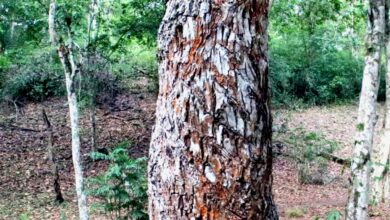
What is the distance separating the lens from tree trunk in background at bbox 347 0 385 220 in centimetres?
584

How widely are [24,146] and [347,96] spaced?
13456mm

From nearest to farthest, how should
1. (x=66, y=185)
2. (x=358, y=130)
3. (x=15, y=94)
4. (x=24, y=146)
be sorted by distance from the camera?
1. (x=358, y=130)
2. (x=66, y=185)
3. (x=24, y=146)
4. (x=15, y=94)

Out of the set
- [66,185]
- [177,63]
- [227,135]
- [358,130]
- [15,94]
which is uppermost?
[177,63]

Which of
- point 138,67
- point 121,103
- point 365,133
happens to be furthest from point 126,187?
point 138,67

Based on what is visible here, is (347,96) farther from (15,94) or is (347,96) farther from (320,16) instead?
(15,94)

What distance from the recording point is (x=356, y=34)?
20.0 meters

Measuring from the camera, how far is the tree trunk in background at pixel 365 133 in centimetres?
584

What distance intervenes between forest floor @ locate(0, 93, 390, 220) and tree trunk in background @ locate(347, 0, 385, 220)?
9.04 ft

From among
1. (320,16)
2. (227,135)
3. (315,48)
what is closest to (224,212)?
(227,135)

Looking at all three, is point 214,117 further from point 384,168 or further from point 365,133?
point 384,168

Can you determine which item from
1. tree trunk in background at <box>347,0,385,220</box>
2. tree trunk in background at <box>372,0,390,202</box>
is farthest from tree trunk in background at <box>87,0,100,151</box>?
tree trunk in background at <box>347,0,385,220</box>

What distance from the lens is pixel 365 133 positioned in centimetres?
588

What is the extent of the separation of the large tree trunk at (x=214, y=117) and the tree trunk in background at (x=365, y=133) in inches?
182

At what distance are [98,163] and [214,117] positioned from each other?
11.6m
